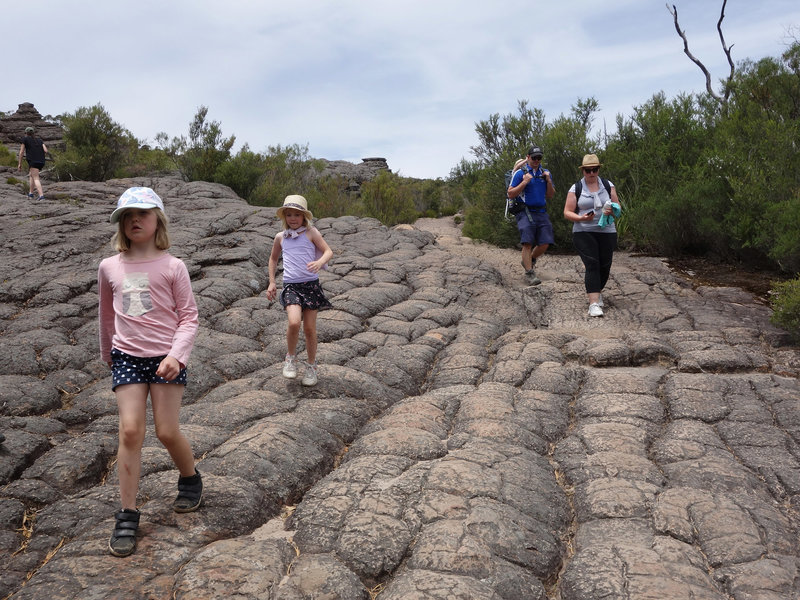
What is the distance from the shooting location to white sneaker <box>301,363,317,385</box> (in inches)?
233

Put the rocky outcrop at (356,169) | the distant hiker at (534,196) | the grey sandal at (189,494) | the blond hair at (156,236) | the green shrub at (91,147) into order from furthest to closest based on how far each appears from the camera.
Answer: the rocky outcrop at (356,169), the green shrub at (91,147), the distant hiker at (534,196), the grey sandal at (189,494), the blond hair at (156,236)

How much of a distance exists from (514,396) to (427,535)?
234cm

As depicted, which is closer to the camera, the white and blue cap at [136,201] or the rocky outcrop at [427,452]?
the rocky outcrop at [427,452]

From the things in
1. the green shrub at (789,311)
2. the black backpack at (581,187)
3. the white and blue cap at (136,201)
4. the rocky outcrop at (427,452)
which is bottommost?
the rocky outcrop at (427,452)

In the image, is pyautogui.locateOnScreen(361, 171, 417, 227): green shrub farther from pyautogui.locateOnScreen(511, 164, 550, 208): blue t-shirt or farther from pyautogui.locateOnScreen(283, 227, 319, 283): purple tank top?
pyautogui.locateOnScreen(283, 227, 319, 283): purple tank top

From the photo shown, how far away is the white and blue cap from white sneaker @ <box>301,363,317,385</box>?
8.80ft

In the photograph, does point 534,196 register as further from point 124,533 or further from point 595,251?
point 124,533

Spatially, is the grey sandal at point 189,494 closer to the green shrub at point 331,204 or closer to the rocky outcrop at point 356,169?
the green shrub at point 331,204

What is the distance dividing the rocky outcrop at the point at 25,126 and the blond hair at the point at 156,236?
3153 centimetres

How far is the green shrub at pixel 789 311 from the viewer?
6.82 metres

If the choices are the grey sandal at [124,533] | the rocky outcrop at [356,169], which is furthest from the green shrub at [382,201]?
the rocky outcrop at [356,169]

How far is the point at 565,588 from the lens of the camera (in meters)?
3.31

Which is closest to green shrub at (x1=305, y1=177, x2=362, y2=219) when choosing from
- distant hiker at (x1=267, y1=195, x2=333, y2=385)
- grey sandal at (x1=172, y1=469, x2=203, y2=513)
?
distant hiker at (x1=267, y1=195, x2=333, y2=385)

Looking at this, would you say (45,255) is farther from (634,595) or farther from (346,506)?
(634,595)
